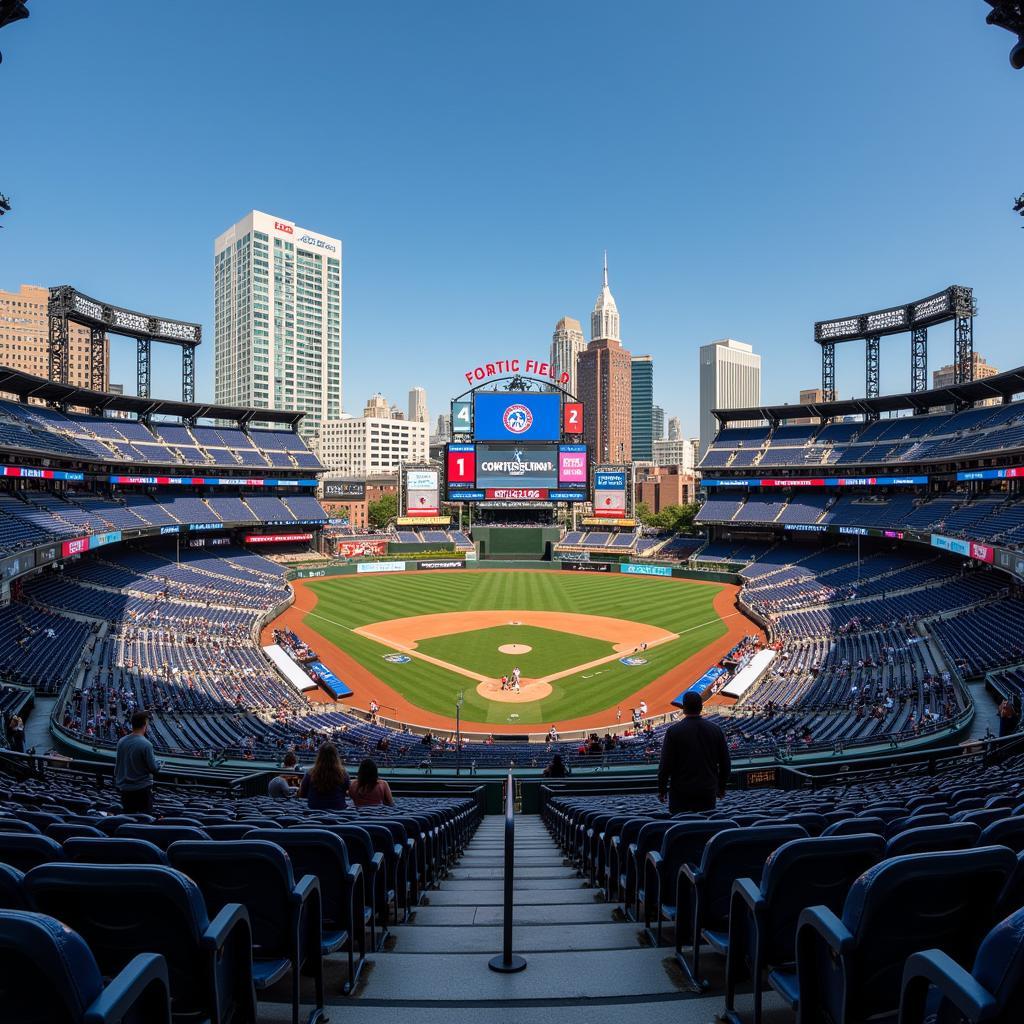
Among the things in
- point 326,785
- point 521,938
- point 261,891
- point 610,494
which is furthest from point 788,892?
point 610,494

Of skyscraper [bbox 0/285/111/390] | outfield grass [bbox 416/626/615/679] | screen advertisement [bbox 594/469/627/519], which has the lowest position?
outfield grass [bbox 416/626/615/679]

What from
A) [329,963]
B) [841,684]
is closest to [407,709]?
[841,684]

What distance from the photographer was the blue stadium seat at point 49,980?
194 cm

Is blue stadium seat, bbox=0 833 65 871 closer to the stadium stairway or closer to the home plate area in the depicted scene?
the stadium stairway

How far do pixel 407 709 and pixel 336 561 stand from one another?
46.8 metres

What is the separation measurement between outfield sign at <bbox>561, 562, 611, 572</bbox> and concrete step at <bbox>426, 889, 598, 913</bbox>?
70.9m

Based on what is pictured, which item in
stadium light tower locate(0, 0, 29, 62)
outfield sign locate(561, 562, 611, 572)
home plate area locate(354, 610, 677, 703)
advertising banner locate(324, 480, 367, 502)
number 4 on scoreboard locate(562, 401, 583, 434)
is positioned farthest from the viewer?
advertising banner locate(324, 480, 367, 502)

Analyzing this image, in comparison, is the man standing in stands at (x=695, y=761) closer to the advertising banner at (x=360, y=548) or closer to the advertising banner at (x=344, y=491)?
the advertising banner at (x=360, y=548)

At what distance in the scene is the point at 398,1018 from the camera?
12.1 feet

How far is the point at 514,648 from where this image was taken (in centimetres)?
4353

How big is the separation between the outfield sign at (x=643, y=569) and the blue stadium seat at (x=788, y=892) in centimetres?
7083

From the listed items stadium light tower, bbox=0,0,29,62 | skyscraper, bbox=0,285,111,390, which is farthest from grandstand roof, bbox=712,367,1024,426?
skyscraper, bbox=0,285,111,390

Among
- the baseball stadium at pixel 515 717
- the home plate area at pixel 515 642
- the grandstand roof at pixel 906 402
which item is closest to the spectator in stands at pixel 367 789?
the baseball stadium at pixel 515 717

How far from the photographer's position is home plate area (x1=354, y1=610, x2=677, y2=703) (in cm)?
3800
